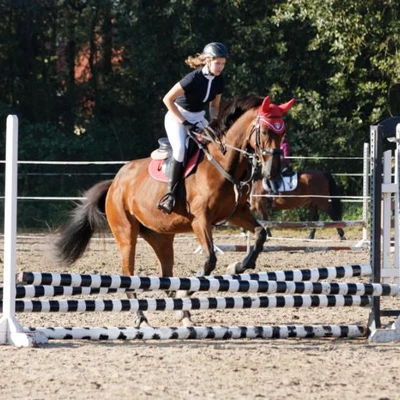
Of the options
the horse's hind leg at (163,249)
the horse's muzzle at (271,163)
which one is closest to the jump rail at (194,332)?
the horse's muzzle at (271,163)

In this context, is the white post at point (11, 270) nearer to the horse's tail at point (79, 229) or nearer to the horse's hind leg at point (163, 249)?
the horse's hind leg at point (163, 249)

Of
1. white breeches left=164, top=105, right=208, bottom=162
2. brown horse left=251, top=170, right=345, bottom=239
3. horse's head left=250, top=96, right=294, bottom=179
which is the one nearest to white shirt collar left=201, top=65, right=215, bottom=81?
white breeches left=164, top=105, right=208, bottom=162

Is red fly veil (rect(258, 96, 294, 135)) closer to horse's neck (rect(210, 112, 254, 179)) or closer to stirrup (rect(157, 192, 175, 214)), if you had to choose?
horse's neck (rect(210, 112, 254, 179))

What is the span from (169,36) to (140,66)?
1.02m

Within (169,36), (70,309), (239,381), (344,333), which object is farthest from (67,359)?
(169,36)

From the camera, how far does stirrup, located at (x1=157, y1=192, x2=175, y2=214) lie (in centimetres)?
861

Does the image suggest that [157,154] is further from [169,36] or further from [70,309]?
[169,36]

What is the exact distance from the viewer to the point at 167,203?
28.3 ft

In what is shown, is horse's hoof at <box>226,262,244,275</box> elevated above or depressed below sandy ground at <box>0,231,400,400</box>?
above

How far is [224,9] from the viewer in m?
23.9

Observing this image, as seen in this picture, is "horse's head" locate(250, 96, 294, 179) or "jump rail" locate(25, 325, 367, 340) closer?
"jump rail" locate(25, 325, 367, 340)

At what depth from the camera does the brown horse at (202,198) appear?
8109mm

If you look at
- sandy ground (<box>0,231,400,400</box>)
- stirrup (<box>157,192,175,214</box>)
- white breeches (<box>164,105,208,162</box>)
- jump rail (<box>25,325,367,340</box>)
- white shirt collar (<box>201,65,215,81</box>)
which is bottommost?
sandy ground (<box>0,231,400,400</box>)

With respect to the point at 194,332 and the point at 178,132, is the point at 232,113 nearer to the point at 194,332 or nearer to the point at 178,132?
the point at 178,132
